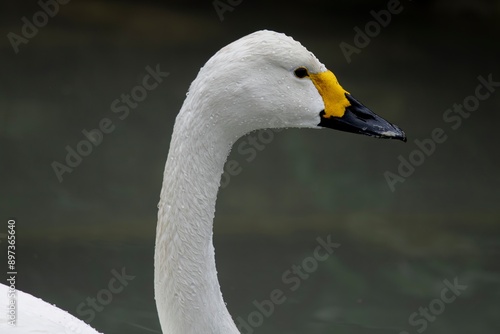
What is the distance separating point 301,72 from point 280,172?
10.4ft

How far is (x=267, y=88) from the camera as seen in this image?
2.14 m

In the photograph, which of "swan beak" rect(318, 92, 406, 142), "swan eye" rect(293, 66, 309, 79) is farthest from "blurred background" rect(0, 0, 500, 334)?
"swan eye" rect(293, 66, 309, 79)

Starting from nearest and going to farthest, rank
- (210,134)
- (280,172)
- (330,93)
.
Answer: (210,134) < (330,93) < (280,172)

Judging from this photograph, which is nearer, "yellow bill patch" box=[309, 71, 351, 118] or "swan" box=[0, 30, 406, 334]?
"swan" box=[0, 30, 406, 334]

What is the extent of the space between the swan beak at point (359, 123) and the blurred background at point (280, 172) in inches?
71.3

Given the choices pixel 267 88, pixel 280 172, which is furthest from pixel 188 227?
pixel 280 172

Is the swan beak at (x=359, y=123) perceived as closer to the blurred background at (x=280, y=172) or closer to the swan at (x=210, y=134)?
the swan at (x=210, y=134)

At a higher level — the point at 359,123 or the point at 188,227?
the point at 359,123

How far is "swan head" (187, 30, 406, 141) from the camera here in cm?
207

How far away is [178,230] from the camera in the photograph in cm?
213

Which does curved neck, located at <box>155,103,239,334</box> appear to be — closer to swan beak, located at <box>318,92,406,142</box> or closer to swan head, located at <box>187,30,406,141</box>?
swan head, located at <box>187,30,406,141</box>

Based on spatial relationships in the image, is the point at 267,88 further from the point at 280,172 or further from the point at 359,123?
the point at 280,172

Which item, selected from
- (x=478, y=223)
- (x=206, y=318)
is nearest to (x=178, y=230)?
(x=206, y=318)

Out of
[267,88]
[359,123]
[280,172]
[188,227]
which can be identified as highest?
[267,88]
